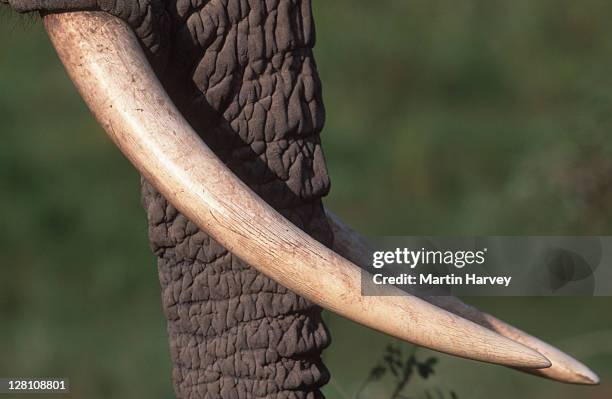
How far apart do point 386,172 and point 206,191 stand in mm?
2424

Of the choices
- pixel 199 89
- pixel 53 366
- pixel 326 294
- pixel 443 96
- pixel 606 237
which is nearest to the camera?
pixel 326 294

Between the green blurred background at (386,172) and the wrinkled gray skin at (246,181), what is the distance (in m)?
1.51

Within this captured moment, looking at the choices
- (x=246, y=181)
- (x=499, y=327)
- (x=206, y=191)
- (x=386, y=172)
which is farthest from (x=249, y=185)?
(x=386, y=172)

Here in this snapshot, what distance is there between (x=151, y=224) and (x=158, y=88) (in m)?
0.22

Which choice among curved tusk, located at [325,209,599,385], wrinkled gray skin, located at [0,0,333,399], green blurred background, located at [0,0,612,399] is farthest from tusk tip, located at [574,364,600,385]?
green blurred background, located at [0,0,612,399]

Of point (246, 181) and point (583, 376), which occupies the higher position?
point (246, 181)

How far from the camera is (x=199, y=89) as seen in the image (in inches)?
73.9

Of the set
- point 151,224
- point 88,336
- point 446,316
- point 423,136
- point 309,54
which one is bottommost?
point 446,316

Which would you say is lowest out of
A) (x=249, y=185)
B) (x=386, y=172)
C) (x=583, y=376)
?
(x=583, y=376)

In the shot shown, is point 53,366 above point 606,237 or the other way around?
the other way around

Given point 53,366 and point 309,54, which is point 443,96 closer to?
point 53,366

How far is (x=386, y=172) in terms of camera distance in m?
4.14

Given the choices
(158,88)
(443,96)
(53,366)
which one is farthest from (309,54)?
(443,96)

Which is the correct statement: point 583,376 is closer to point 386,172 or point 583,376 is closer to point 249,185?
point 249,185
